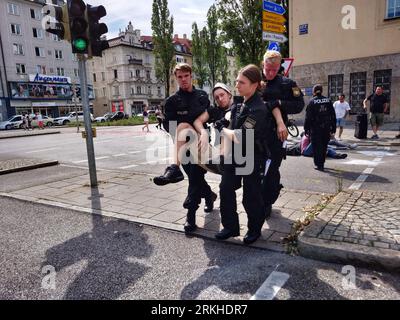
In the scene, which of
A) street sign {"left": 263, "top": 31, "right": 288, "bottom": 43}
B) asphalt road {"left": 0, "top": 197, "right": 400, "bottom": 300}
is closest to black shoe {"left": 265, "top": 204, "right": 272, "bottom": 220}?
asphalt road {"left": 0, "top": 197, "right": 400, "bottom": 300}

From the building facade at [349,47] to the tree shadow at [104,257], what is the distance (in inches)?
721

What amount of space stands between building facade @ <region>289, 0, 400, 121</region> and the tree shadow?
18323mm

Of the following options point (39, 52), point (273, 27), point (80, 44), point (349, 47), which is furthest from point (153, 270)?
point (39, 52)

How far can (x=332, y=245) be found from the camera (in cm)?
326

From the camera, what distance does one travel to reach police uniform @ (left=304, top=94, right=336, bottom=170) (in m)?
7.52

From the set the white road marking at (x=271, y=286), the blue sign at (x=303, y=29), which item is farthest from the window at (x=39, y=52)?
the white road marking at (x=271, y=286)

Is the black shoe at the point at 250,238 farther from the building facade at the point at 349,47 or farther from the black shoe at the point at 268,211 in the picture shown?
the building facade at the point at 349,47

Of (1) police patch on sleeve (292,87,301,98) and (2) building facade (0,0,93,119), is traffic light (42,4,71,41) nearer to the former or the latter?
(1) police patch on sleeve (292,87,301,98)

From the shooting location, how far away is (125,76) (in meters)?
60.5

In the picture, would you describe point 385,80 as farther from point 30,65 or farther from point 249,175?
point 30,65

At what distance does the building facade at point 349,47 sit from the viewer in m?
17.7

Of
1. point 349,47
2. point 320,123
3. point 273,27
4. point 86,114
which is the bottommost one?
point 320,123

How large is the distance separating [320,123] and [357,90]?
13706mm
